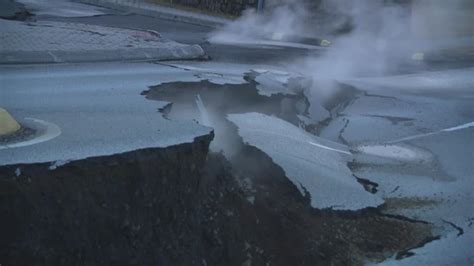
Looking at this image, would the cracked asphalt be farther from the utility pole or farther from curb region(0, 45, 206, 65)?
the utility pole

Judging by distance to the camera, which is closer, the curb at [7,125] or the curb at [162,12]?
the curb at [7,125]

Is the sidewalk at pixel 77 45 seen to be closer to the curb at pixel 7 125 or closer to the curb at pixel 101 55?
the curb at pixel 101 55

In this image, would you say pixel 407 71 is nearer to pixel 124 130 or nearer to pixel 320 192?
pixel 320 192

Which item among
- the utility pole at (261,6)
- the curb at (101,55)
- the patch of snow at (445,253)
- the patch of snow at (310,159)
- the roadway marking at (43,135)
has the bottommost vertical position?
the patch of snow at (445,253)

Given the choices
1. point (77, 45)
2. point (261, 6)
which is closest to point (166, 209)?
point (77, 45)

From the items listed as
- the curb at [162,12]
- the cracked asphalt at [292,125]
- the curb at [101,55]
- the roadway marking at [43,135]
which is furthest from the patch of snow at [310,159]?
the curb at [162,12]

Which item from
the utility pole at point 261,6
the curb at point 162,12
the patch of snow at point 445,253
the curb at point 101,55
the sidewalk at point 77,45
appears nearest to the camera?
the patch of snow at point 445,253

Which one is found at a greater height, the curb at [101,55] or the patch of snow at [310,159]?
the curb at [101,55]

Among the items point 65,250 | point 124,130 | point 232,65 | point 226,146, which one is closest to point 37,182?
point 65,250

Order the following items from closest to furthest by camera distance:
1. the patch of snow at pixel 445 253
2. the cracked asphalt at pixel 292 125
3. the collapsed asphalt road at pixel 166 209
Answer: the collapsed asphalt road at pixel 166 209, the patch of snow at pixel 445 253, the cracked asphalt at pixel 292 125
